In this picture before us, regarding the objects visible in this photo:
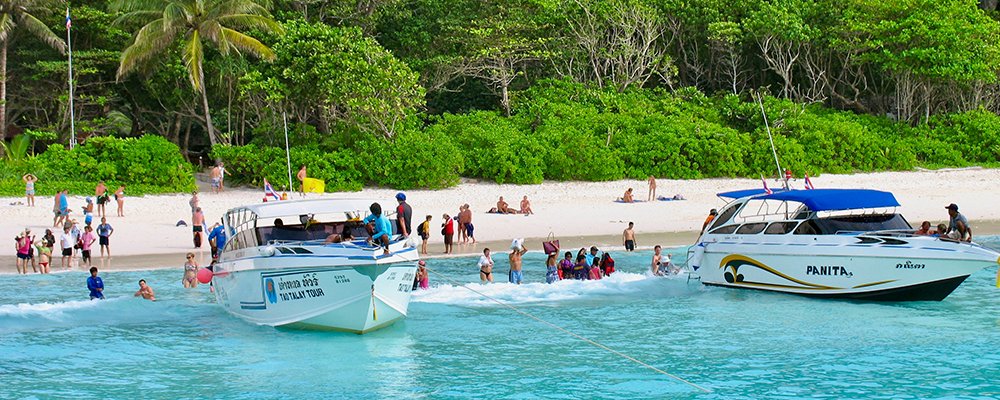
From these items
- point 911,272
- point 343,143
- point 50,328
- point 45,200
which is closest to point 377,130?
point 343,143

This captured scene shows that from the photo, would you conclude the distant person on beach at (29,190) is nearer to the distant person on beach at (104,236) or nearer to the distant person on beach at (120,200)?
the distant person on beach at (120,200)

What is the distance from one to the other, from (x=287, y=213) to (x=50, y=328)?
5.18 meters

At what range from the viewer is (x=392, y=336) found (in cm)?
2019

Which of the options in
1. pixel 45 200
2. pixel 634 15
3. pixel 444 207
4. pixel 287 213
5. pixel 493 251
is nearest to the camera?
pixel 287 213

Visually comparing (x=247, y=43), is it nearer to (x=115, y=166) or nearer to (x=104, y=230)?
(x=115, y=166)

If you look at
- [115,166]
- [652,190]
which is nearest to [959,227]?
[652,190]

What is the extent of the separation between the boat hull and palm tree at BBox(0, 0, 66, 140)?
24534 millimetres

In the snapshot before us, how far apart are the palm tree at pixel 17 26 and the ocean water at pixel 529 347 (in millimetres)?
18159

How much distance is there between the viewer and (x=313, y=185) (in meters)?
37.3

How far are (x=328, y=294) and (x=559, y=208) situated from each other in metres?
18.9

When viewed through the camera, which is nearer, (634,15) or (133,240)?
(133,240)

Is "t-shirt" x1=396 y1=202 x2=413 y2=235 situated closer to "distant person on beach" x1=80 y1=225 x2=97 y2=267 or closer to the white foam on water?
the white foam on water

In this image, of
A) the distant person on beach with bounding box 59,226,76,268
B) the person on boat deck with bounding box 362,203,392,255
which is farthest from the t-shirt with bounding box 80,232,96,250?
the person on boat deck with bounding box 362,203,392,255

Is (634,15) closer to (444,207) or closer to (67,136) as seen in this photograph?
(444,207)
